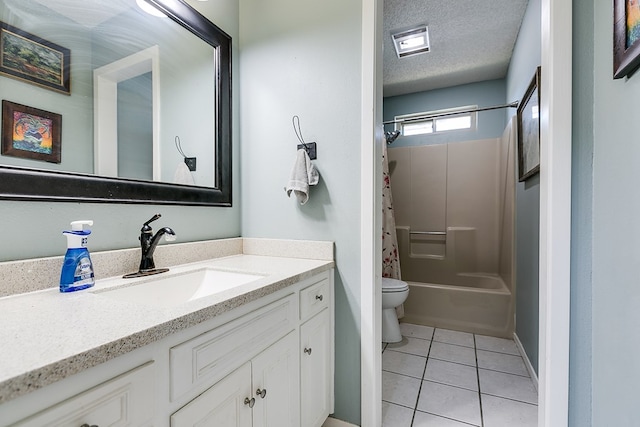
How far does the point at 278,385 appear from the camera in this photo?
0.99 m

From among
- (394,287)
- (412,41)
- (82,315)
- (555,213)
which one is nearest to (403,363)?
(394,287)

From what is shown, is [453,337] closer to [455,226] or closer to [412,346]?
[412,346]

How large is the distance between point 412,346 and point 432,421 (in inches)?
33.1

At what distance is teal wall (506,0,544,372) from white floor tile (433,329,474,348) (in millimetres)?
370

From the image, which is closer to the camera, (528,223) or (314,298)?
(314,298)

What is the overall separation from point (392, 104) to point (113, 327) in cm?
371

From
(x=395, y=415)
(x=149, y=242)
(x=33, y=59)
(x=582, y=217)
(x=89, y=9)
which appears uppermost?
(x=89, y=9)

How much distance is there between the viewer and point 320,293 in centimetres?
129

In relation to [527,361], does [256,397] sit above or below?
above

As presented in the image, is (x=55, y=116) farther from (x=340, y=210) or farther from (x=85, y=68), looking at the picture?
(x=340, y=210)

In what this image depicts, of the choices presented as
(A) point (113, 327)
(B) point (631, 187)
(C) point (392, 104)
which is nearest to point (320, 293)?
(A) point (113, 327)

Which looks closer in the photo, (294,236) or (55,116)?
(55,116)

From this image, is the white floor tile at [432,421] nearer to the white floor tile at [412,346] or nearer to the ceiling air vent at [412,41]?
the white floor tile at [412,346]

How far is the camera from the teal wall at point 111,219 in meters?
0.86
